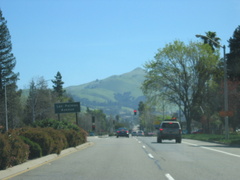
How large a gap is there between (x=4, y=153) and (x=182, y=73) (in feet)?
159

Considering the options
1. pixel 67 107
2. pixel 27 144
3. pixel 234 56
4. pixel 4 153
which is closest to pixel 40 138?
pixel 27 144

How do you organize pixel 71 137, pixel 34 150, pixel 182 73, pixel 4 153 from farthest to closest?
pixel 182 73, pixel 71 137, pixel 34 150, pixel 4 153

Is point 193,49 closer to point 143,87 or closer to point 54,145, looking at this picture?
point 143,87

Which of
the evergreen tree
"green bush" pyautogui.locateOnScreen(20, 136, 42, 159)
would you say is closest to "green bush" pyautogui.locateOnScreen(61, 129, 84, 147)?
"green bush" pyautogui.locateOnScreen(20, 136, 42, 159)

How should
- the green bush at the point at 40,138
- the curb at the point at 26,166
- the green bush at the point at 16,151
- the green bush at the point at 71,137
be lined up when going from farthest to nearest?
the green bush at the point at 71,137
the green bush at the point at 40,138
the green bush at the point at 16,151
the curb at the point at 26,166

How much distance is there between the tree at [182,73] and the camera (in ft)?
193

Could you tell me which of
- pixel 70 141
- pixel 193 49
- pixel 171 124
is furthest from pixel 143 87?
pixel 70 141

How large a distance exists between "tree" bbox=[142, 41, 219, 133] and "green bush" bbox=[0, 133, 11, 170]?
4798cm

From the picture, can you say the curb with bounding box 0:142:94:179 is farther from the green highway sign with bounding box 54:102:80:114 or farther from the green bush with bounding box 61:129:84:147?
the green highway sign with bounding box 54:102:80:114

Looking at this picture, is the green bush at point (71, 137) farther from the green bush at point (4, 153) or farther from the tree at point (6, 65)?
the tree at point (6, 65)

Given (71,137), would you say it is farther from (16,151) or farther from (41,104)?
(41,104)

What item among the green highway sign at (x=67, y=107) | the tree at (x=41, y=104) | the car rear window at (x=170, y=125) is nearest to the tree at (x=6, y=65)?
the tree at (x=41, y=104)

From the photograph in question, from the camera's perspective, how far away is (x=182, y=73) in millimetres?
59375

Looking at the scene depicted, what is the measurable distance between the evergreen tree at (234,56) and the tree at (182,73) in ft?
71.9
